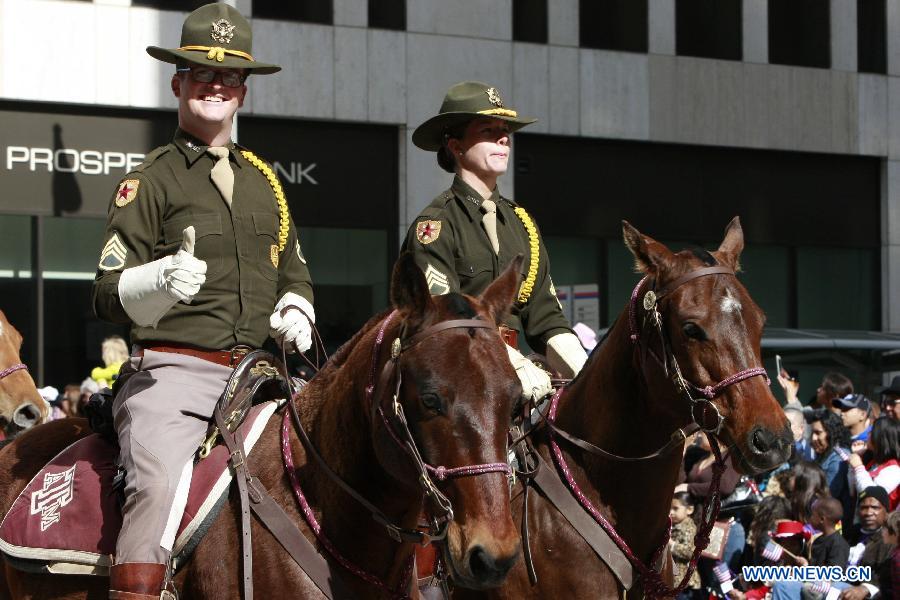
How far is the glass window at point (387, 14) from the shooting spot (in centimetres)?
1877

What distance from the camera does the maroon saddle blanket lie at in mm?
4324

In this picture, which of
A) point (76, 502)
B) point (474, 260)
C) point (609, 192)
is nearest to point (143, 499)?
point (76, 502)

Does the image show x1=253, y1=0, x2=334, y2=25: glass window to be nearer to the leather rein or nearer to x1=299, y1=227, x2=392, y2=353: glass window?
x1=299, y1=227, x2=392, y2=353: glass window

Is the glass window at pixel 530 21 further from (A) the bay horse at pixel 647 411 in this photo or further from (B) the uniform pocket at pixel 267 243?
(B) the uniform pocket at pixel 267 243

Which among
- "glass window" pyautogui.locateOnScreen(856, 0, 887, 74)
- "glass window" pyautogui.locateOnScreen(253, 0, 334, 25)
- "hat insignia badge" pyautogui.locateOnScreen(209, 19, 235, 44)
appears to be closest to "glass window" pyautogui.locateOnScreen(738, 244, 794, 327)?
"glass window" pyautogui.locateOnScreen(856, 0, 887, 74)

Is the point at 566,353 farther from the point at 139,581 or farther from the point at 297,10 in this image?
the point at 297,10

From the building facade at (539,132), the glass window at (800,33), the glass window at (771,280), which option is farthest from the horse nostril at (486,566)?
the glass window at (800,33)

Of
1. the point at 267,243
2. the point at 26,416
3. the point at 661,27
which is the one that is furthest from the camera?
the point at 661,27

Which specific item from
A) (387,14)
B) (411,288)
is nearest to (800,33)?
(387,14)

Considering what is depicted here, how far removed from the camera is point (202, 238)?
4836 millimetres

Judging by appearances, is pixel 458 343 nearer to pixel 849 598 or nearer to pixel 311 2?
pixel 849 598

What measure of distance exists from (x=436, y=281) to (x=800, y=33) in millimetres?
17822

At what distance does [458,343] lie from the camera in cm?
390
